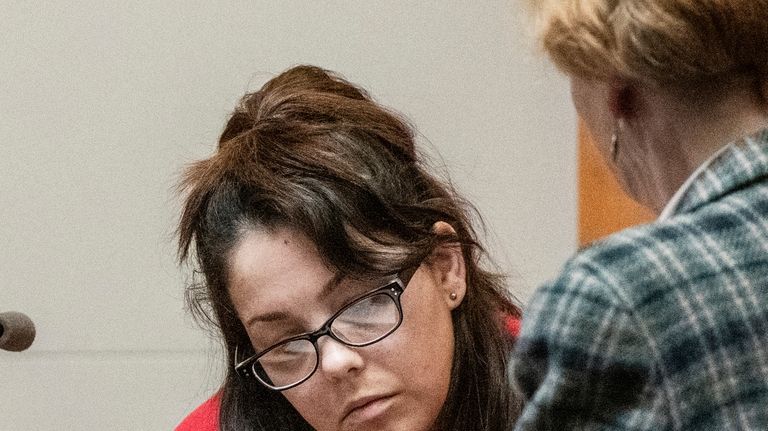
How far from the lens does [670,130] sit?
2.11 feet

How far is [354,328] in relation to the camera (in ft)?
3.66

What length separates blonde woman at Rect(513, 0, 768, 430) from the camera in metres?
0.59

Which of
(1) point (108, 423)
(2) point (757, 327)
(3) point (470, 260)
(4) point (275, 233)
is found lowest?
(1) point (108, 423)

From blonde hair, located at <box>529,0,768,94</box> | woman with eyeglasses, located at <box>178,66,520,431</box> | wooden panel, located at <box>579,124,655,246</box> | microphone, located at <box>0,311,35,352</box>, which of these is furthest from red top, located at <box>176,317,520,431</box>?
blonde hair, located at <box>529,0,768,94</box>

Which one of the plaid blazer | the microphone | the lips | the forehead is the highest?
the plaid blazer

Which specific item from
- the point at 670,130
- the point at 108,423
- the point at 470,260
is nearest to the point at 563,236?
the point at 470,260

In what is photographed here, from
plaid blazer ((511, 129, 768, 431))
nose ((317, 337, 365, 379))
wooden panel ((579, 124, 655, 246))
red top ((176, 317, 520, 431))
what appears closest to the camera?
plaid blazer ((511, 129, 768, 431))

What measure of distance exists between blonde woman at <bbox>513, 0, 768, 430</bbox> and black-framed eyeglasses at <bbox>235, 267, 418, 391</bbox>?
495mm

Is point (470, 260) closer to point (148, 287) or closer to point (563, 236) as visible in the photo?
point (148, 287)

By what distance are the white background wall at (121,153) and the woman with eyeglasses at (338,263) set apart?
0.39 m

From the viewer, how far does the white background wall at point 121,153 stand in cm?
155

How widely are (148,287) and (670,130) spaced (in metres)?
1.15

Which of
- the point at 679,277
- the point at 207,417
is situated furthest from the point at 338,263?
the point at 679,277

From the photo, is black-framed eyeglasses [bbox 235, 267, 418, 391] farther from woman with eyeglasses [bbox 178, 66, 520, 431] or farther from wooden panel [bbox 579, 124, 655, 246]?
wooden panel [bbox 579, 124, 655, 246]
